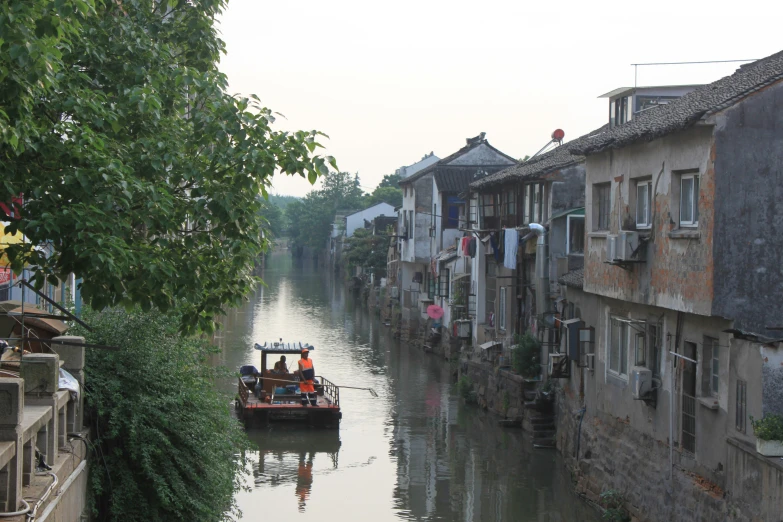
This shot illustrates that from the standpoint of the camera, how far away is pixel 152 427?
11.3m

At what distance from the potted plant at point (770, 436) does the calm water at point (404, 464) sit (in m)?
6.07

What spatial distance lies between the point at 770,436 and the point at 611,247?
501 centimetres

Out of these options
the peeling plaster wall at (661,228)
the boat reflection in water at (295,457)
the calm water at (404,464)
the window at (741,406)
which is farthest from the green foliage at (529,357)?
the window at (741,406)

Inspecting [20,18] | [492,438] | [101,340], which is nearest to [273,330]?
[492,438]

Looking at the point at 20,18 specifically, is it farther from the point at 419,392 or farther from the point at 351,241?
the point at 351,241

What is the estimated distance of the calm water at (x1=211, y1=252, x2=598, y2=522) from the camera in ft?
60.5

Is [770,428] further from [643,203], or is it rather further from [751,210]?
[643,203]

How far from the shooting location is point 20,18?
7.98 m

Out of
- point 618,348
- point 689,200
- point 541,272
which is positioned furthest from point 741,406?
point 541,272

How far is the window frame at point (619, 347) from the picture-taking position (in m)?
17.0

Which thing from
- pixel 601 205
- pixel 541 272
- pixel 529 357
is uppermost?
pixel 601 205

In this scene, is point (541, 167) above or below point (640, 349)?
above

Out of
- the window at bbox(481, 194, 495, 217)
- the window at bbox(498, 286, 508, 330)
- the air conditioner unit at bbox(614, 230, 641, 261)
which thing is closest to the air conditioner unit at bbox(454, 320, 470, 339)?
the window at bbox(498, 286, 508, 330)

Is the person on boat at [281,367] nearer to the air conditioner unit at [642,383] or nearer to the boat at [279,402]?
the boat at [279,402]
